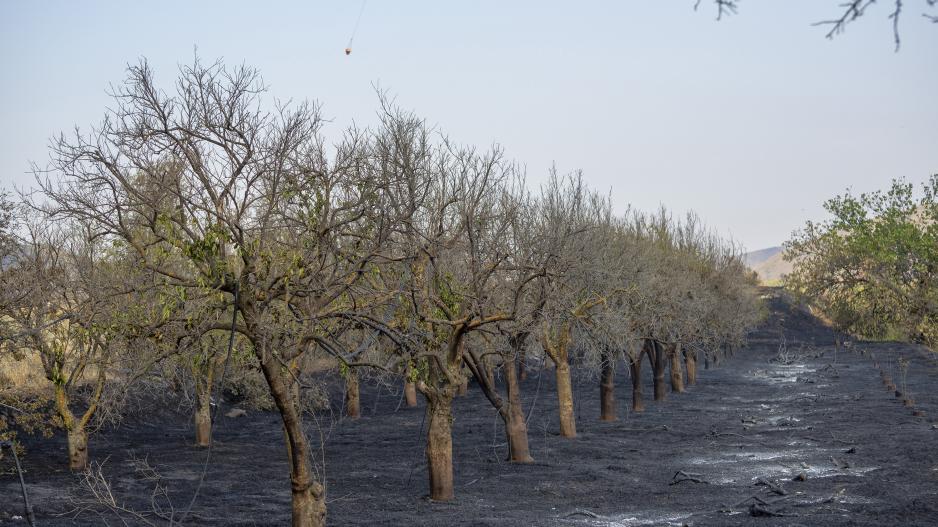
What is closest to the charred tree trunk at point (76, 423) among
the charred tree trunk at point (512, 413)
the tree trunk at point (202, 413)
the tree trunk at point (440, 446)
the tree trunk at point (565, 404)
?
the tree trunk at point (202, 413)

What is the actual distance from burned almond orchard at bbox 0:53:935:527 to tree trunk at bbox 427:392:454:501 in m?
0.07

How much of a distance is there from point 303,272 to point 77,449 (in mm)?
17795

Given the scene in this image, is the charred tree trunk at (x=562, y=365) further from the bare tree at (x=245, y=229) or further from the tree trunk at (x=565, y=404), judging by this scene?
the bare tree at (x=245, y=229)

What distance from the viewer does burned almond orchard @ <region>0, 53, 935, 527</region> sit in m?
Result: 14.0

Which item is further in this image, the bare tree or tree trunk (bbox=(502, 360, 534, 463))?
tree trunk (bbox=(502, 360, 534, 463))

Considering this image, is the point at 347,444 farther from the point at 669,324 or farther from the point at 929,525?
the point at 929,525

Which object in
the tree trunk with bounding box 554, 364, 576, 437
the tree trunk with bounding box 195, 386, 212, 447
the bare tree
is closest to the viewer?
the bare tree

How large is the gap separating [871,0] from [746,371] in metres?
71.4

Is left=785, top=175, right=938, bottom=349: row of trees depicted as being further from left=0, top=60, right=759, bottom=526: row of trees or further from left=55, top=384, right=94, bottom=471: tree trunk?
left=55, top=384, right=94, bottom=471: tree trunk

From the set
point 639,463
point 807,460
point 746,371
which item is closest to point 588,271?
point 639,463

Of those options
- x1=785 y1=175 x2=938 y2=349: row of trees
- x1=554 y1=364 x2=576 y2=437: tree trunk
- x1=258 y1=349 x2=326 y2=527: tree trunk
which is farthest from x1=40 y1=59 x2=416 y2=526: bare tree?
x1=785 y1=175 x2=938 y2=349: row of trees

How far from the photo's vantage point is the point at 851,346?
3396 inches

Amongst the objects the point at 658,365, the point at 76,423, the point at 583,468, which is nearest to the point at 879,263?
the point at 658,365

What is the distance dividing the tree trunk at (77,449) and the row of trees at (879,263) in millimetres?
30129
